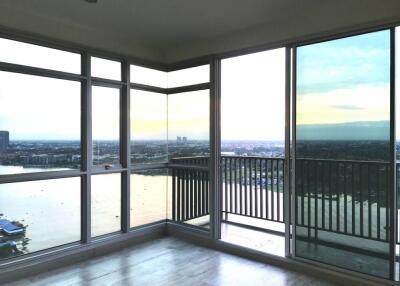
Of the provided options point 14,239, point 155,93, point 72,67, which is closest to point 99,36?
point 72,67

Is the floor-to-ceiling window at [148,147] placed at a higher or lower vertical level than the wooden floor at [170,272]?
higher

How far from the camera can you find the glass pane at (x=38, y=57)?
2.93m

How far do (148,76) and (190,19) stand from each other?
1.27 meters

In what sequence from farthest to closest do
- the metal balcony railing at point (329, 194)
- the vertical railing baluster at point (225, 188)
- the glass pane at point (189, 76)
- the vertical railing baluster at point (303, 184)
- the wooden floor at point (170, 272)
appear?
the vertical railing baluster at point (225, 188), the glass pane at point (189, 76), the vertical railing baluster at point (303, 184), the wooden floor at point (170, 272), the metal balcony railing at point (329, 194)

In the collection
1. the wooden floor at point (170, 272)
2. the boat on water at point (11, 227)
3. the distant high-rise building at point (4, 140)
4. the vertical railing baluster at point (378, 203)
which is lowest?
the wooden floor at point (170, 272)

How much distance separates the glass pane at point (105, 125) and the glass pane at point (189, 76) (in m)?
0.86

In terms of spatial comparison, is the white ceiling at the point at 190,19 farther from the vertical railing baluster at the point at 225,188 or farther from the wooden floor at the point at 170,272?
the wooden floor at the point at 170,272

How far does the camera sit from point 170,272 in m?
3.12

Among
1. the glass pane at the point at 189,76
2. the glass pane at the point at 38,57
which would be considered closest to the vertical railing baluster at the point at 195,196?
the glass pane at the point at 189,76

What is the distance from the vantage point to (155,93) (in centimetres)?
438

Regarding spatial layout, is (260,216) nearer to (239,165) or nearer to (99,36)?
(239,165)

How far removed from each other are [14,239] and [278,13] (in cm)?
345

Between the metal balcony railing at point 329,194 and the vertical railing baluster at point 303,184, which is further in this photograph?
the vertical railing baluster at point 303,184

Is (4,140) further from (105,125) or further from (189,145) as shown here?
(189,145)
